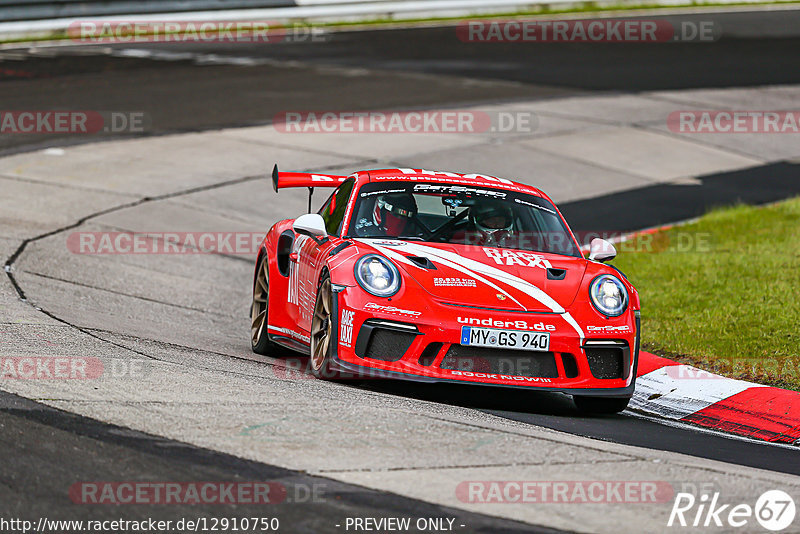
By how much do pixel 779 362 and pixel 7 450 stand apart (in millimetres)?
5463

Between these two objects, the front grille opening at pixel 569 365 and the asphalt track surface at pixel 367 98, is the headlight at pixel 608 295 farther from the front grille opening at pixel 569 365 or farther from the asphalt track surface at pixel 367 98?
the asphalt track surface at pixel 367 98

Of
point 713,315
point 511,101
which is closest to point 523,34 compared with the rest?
point 511,101

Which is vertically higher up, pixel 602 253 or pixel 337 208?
pixel 337 208

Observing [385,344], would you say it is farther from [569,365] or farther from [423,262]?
[569,365]

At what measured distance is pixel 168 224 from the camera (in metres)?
13.8

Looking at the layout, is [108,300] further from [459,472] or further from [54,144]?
[54,144]

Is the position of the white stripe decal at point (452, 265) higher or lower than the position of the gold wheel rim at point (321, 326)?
higher

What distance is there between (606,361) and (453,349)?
964 millimetres

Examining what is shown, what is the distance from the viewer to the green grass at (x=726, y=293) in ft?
29.0

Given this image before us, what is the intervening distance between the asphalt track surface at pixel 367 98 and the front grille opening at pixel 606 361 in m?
0.28

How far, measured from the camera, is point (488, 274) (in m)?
7.50

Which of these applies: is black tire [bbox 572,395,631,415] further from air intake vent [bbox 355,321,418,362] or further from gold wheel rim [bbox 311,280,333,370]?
gold wheel rim [bbox 311,280,333,370]

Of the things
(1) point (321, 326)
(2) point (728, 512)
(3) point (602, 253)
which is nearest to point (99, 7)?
(1) point (321, 326)

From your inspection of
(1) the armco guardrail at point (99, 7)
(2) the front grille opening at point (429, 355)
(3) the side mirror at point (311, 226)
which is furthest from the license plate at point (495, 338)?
(1) the armco guardrail at point (99, 7)
